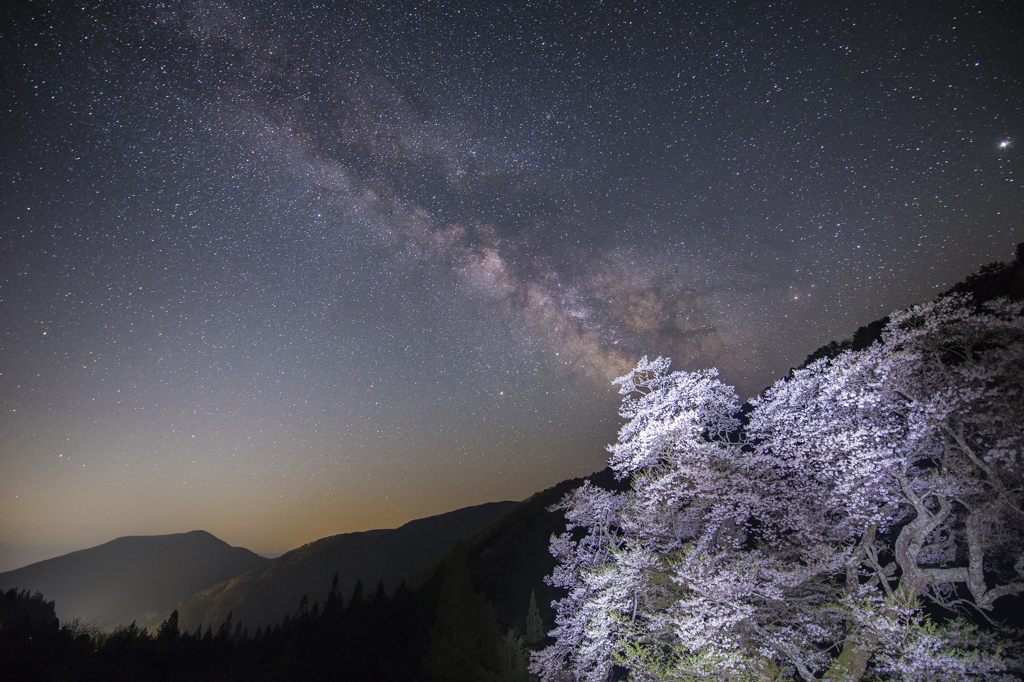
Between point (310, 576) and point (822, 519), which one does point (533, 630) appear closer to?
point (822, 519)

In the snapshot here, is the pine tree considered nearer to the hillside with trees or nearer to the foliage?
the hillside with trees

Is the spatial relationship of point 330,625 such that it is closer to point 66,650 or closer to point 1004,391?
point 66,650

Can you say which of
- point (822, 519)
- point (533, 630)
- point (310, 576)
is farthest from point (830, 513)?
point (310, 576)

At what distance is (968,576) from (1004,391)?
4.21 m

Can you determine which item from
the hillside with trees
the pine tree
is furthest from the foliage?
the pine tree

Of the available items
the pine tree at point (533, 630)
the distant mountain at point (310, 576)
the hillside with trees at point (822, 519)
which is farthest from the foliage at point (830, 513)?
the distant mountain at point (310, 576)

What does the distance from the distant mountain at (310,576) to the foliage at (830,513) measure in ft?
426

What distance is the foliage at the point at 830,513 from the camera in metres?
9.48

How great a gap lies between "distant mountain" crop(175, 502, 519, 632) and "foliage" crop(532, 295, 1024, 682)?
426 ft

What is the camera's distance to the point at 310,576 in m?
151

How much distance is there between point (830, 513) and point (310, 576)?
7009 inches

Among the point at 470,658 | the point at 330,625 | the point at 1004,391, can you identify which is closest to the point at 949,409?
the point at 1004,391

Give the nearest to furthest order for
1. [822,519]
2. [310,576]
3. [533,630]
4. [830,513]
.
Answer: [822,519]
[830,513]
[533,630]
[310,576]

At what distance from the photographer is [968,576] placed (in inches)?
380
